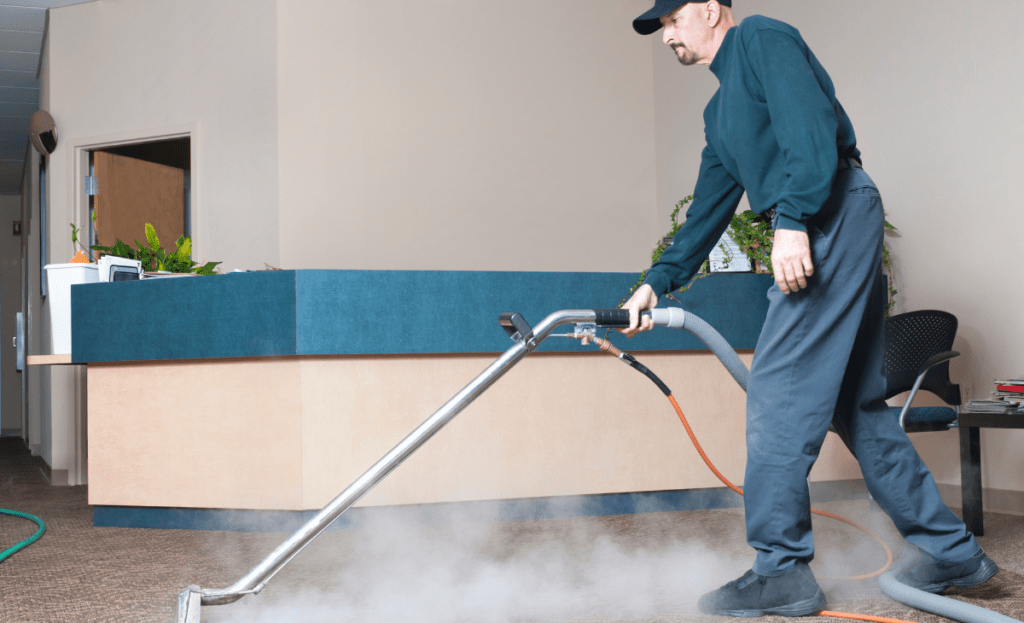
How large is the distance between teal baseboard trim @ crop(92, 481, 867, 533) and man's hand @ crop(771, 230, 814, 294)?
4.98 ft

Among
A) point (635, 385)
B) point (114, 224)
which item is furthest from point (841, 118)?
point (114, 224)

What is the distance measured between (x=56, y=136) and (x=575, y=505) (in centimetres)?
370

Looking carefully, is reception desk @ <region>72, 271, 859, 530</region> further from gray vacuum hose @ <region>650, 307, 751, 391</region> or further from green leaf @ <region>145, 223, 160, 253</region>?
gray vacuum hose @ <region>650, 307, 751, 391</region>

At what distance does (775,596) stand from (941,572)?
36 centimetres

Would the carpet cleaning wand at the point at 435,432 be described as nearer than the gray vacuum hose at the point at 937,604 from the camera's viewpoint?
Yes

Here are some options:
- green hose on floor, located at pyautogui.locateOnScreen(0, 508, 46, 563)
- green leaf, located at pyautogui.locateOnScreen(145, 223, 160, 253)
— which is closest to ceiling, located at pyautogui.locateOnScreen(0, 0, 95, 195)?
green leaf, located at pyautogui.locateOnScreen(145, 223, 160, 253)

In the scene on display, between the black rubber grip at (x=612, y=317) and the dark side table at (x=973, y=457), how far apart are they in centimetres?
Result: 133

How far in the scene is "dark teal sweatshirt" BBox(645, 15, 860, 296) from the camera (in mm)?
1408

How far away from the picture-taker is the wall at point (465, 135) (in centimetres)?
424

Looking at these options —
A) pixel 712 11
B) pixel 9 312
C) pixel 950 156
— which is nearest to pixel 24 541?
pixel 712 11

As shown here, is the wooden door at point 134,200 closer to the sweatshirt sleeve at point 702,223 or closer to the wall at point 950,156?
the sweatshirt sleeve at point 702,223

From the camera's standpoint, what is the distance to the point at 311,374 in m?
2.55

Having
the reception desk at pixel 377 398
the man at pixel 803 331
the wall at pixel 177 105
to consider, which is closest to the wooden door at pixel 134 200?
the wall at pixel 177 105

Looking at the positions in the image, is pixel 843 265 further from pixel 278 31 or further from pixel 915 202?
pixel 278 31
